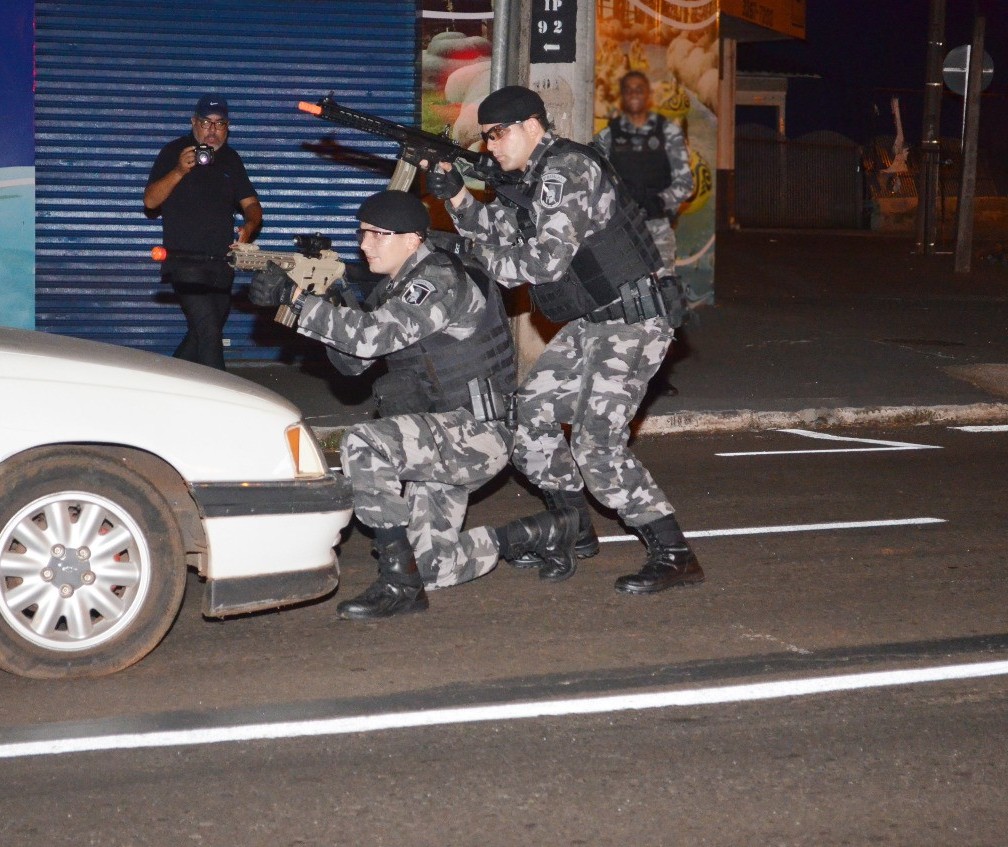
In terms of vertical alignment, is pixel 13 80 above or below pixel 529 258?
above

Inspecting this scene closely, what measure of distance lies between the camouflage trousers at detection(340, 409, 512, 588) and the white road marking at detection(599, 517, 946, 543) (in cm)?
130

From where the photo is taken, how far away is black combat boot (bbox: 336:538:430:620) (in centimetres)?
571

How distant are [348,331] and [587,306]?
1.12 metres

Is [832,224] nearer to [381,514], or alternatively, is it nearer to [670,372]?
[670,372]

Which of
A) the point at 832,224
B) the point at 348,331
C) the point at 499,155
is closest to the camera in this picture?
the point at 348,331

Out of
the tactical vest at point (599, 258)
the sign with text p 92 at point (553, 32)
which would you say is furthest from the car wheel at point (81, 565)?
the sign with text p 92 at point (553, 32)

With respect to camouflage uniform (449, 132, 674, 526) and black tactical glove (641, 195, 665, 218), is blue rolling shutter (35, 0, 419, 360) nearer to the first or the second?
black tactical glove (641, 195, 665, 218)

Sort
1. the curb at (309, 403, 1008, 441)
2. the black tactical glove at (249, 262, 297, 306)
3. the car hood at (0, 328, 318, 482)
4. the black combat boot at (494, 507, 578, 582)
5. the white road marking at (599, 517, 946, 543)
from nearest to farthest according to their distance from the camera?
the car hood at (0, 328, 318, 482) < the black tactical glove at (249, 262, 297, 306) < the black combat boot at (494, 507, 578, 582) < the white road marking at (599, 517, 946, 543) < the curb at (309, 403, 1008, 441)

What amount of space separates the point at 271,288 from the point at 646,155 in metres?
4.54

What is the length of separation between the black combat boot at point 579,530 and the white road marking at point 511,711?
5.48 feet

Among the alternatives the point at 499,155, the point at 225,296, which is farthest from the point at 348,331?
the point at 225,296

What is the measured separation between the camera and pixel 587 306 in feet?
20.3

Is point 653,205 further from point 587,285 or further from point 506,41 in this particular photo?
point 587,285

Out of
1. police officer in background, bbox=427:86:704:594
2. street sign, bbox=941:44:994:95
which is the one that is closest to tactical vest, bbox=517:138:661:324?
police officer in background, bbox=427:86:704:594
